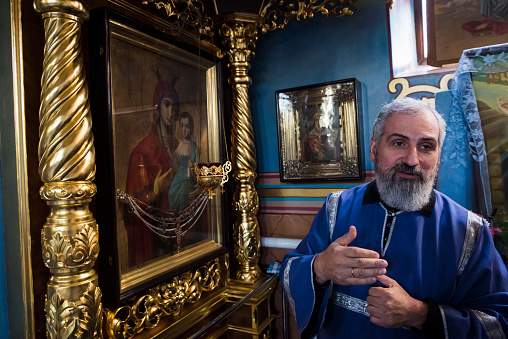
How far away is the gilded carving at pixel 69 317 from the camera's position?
4.17 ft

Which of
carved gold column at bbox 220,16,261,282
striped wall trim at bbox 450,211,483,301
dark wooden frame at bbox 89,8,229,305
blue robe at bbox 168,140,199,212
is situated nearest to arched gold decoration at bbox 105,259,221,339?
dark wooden frame at bbox 89,8,229,305

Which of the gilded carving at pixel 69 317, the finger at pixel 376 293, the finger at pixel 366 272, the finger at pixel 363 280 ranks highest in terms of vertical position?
the finger at pixel 366 272

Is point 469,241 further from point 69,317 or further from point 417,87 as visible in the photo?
point 69,317

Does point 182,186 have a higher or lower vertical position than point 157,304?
higher

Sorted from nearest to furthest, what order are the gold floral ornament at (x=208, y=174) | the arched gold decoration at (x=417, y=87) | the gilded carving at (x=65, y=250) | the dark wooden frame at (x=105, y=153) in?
the gilded carving at (x=65, y=250) → the dark wooden frame at (x=105, y=153) → the gold floral ornament at (x=208, y=174) → the arched gold decoration at (x=417, y=87)

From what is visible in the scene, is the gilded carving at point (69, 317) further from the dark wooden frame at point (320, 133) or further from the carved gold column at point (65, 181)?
the dark wooden frame at point (320, 133)

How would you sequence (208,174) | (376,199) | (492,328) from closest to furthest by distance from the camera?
(492,328) < (376,199) < (208,174)

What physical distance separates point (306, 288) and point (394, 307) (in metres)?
0.37

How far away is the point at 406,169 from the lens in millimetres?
1383

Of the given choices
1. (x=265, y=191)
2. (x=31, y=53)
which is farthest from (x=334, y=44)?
(x=31, y=53)

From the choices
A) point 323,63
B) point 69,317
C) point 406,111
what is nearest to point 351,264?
point 406,111

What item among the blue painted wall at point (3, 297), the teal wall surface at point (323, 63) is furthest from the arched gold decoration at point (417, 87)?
the blue painted wall at point (3, 297)

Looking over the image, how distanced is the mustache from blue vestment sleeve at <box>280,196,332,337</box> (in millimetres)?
415

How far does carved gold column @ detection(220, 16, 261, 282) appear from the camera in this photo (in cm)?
246
